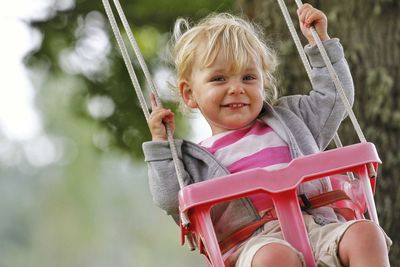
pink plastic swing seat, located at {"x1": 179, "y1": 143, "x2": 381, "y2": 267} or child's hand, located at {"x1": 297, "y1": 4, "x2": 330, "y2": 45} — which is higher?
child's hand, located at {"x1": 297, "y1": 4, "x2": 330, "y2": 45}

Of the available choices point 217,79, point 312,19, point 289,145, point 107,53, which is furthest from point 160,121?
point 107,53

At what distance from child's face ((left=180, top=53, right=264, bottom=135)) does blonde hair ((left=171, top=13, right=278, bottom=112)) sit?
0.02 meters

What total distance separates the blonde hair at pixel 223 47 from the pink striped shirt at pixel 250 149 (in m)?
0.18

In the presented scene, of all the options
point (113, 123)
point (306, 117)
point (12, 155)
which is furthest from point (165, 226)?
point (306, 117)

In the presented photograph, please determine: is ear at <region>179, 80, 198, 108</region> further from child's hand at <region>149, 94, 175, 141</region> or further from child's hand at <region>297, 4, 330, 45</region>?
child's hand at <region>297, 4, 330, 45</region>

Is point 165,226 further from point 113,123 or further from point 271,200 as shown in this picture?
point 271,200

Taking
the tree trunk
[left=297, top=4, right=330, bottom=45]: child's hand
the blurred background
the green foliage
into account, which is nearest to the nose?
[left=297, top=4, right=330, bottom=45]: child's hand

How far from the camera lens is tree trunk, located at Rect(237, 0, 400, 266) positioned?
3.81 meters

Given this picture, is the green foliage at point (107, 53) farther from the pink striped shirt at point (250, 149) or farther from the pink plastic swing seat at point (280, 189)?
the pink plastic swing seat at point (280, 189)

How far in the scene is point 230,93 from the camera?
262cm

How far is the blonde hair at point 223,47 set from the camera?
8.71 ft

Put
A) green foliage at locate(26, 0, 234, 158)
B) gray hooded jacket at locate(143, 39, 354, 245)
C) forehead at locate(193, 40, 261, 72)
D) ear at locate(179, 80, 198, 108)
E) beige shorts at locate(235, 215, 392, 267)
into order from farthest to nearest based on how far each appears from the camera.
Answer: green foliage at locate(26, 0, 234, 158)
ear at locate(179, 80, 198, 108)
forehead at locate(193, 40, 261, 72)
gray hooded jacket at locate(143, 39, 354, 245)
beige shorts at locate(235, 215, 392, 267)

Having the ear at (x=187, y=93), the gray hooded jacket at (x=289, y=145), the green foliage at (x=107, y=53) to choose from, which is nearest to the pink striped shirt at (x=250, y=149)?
the gray hooded jacket at (x=289, y=145)

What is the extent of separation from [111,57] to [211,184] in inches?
118
